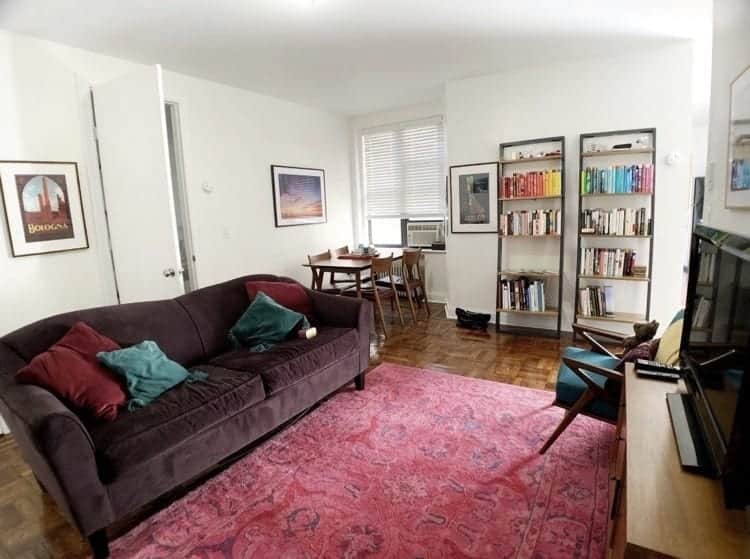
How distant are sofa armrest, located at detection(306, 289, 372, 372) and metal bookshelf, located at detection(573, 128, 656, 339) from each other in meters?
2.13

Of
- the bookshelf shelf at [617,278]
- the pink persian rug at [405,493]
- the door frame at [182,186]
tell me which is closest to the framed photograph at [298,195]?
the door frame at [182,186]

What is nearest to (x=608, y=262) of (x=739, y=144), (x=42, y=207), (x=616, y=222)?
(x=616, y=222)

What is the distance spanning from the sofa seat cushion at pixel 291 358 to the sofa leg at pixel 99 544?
0.89 metres

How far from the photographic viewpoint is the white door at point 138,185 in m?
2.76

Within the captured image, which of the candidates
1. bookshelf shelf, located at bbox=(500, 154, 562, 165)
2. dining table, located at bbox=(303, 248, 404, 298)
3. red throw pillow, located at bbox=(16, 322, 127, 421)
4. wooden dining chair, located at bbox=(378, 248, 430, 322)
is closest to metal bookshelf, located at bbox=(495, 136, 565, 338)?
bookshelf shelf, located at bbox=(500, 154, 562, 165)

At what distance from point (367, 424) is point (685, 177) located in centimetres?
332

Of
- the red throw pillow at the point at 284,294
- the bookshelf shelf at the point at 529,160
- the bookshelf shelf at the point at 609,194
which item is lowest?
the red throw pillow at the point at 284,294

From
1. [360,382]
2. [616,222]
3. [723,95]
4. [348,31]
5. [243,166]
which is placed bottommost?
[360,382]

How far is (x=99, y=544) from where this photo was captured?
63.7 inches

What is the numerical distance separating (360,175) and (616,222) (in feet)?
11.2

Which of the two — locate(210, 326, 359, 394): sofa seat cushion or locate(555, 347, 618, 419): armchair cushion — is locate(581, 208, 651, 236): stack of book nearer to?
locate(555, 347, 618, 419): armchair cushion

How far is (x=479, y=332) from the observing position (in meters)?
4.29

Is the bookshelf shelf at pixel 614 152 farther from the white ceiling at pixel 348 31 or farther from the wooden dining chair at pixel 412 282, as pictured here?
the wooden dining chair at pixel 412 282

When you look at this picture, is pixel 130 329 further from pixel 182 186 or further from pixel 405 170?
pixel 405 170
